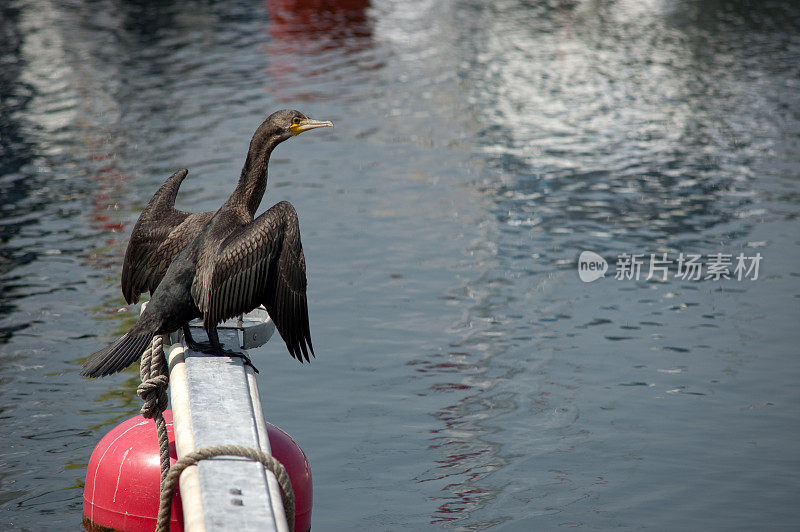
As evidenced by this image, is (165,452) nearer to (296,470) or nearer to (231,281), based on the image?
(296,470)

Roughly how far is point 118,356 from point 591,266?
798 centimetres

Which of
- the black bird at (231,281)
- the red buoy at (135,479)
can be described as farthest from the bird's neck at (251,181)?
the red buoy at (135,479)

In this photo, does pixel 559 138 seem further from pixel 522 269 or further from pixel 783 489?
pixel 783 489

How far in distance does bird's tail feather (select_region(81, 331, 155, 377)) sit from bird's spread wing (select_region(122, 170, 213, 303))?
25.2 inches

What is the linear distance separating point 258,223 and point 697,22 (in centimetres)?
2872

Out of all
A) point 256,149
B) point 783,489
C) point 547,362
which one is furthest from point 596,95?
point 256,149

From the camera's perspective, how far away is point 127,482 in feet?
18.3

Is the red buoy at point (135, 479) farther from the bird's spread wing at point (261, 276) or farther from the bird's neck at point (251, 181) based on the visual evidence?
the bird's neck at point (251, 181)

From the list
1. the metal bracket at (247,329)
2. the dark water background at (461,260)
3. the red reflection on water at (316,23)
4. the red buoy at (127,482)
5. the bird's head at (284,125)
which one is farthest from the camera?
the red reflection on water at (316,23)

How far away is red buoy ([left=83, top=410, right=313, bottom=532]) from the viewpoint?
219 inches

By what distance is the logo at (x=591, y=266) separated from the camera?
12.8 metres

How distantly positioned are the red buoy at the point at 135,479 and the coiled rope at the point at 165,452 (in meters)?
0.16
